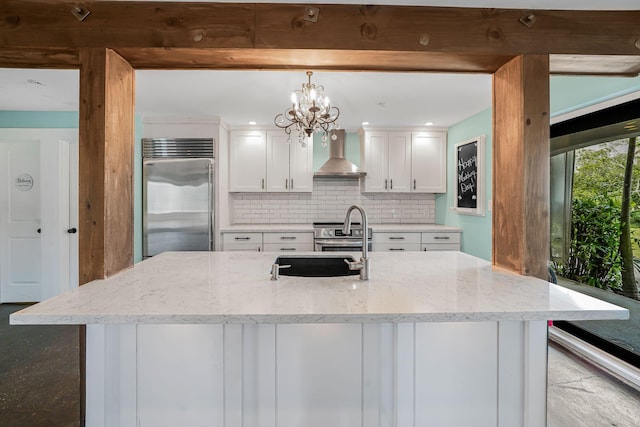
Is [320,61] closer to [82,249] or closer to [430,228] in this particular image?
[82,249]

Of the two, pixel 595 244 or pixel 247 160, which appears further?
pixel 247 160

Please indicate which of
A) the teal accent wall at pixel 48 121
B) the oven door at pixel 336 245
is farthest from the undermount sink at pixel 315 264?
the teal accent wall at pixel 48 121

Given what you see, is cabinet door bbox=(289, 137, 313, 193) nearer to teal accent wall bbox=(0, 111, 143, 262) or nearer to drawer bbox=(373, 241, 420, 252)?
drawer bbox=(373, 241, 420, 252)

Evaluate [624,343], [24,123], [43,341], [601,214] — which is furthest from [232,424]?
[24,123]

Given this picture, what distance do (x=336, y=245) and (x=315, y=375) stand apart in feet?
7.96

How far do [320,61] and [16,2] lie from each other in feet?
4.78

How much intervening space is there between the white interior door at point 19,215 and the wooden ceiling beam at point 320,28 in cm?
302

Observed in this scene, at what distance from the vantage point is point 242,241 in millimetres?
3799

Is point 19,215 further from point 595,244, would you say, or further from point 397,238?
point 595,244

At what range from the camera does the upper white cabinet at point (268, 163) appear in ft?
13.5

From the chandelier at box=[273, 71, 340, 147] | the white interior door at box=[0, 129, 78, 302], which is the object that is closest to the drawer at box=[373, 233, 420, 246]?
the chandelier at box=[273, 71, 340, 147]

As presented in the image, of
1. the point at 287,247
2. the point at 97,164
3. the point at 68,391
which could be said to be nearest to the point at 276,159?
the point at 287,247

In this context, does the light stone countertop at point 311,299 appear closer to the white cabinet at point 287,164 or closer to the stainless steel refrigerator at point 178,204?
the stainless steel refrigerator at point 178,204

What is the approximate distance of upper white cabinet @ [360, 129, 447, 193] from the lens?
418cm
